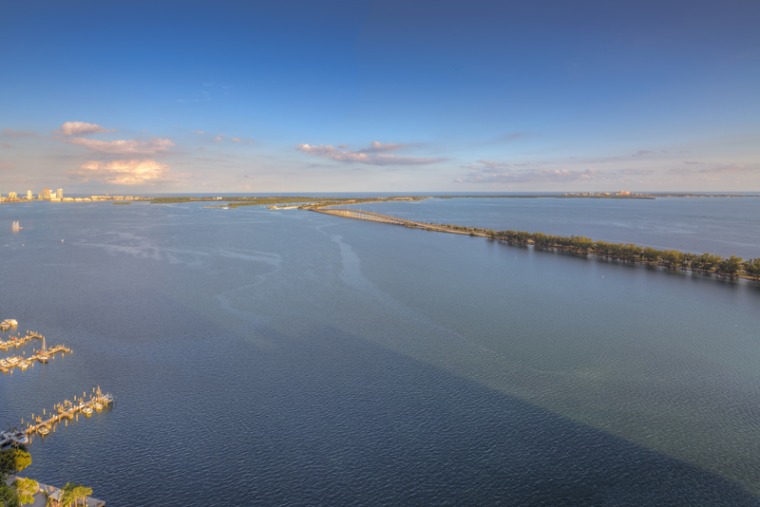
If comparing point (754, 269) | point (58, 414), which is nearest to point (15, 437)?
point (58, 414)

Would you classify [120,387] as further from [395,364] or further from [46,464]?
[395,364]

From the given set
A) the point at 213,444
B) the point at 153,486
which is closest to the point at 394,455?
the point at 213,444

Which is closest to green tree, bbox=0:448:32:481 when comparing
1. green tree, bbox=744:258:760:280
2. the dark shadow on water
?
the dark shadow on water

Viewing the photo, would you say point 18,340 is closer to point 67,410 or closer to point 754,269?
point 67,410

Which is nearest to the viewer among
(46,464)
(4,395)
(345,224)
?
(46,464)

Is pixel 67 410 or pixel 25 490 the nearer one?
pixel 25 490

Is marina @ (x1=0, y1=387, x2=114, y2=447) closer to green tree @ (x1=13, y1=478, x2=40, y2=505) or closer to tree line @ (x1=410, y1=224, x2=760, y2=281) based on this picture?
green tree @ (x1=13, y1=478, x2=40, y2=505)
